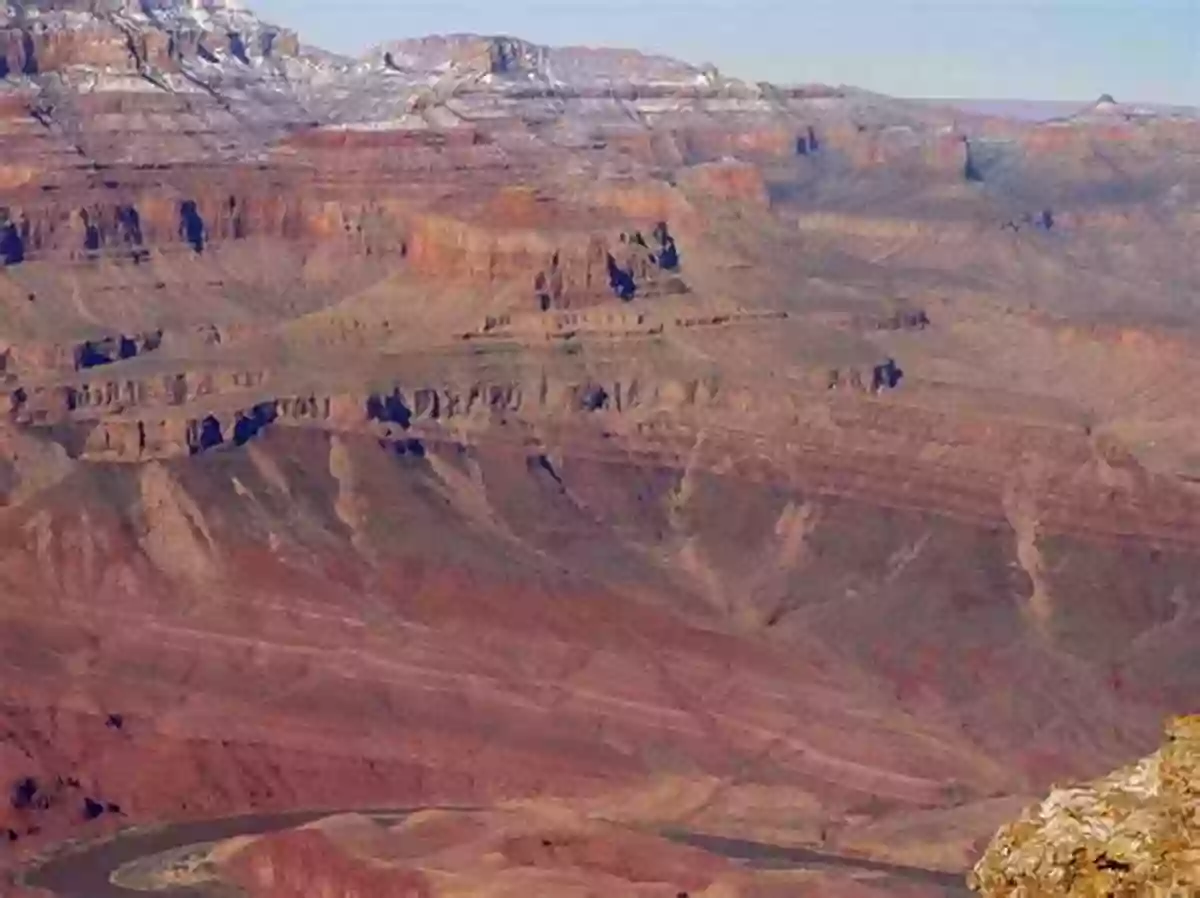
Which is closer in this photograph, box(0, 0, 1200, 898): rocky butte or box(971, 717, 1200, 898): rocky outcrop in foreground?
box(971, 717, 1200, 898): rocky outcrop in foreground

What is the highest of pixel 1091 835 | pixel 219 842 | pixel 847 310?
pixel 1091 835

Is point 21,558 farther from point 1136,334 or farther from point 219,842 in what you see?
point 1136,334

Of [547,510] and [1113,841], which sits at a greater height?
[1113,841]

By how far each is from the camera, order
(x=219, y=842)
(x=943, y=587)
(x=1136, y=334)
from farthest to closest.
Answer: (x=1136, y=334)
(x=943, y=587)
(x=219, y=842)

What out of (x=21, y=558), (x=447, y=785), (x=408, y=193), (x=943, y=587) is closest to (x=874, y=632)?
(x=943, y=587)

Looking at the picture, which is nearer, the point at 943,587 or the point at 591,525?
the point at 943,587

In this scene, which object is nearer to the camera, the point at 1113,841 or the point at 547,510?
the point at 1113,841
